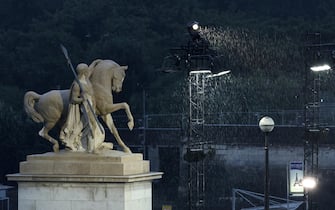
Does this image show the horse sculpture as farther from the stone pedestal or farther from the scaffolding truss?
the scaffolding truss

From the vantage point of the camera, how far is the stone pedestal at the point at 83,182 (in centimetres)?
1866

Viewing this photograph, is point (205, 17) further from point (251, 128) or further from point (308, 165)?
point (308, 165)

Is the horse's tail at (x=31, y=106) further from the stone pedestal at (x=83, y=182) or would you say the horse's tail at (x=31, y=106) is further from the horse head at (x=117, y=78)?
the horse head at (x=117, y=78)

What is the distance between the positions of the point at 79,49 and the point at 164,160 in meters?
14.5

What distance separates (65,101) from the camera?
1945cm

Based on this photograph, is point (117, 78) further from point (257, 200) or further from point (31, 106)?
point (257, 200)

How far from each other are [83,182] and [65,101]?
1.39 meters

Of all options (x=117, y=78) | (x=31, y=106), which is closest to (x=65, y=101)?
(x=31, y=106)

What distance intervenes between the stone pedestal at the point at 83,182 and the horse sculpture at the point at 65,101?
0.38 m

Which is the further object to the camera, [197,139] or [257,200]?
[257,200]

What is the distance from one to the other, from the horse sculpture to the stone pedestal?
0.38 metres

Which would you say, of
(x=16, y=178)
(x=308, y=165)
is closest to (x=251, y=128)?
(x=308, y=165)

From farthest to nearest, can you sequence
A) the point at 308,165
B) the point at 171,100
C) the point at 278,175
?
the point at 171,100, the point at 278,175, the point at 308,165

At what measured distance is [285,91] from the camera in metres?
60.2
